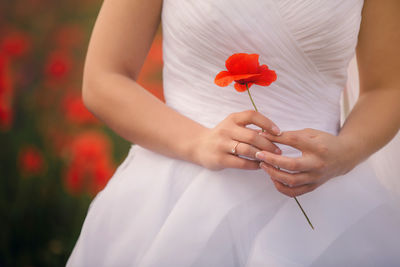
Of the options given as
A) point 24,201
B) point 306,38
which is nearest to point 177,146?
point 306,38

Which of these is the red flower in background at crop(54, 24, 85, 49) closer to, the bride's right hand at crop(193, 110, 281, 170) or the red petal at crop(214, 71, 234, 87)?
the bride's right hand at crop(193, 110, 281, 170)

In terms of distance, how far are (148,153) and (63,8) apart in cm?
127

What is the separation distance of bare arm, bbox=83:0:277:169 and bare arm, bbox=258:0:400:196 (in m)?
0.19

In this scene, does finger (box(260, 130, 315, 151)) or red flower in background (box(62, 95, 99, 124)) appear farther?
red flower in background (box(62, 95, 99, 124))

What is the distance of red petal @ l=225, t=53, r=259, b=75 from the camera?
0.61m

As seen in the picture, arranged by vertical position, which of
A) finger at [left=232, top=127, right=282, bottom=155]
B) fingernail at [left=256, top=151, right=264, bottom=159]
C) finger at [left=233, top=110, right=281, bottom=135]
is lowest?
fingernail at [left=256, top=151, right=264, bottom=159]

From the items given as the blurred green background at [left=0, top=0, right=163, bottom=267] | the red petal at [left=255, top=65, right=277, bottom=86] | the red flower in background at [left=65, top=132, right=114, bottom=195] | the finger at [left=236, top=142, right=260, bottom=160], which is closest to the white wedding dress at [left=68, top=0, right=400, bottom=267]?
the finger at [left=236, top=142, right=260, bottom=160]

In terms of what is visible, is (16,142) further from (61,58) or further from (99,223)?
(99,223)

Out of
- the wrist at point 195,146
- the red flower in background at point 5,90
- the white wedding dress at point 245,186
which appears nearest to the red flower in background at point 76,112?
the red flower in background at point 5,90

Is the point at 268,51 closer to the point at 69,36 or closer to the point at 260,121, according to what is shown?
the point at 260,121

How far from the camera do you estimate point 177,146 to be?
2.71 ft

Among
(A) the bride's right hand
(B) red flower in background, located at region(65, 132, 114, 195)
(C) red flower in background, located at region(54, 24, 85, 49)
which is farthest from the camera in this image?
(C) red flower in background, located at region(54, 24, 85, 49)

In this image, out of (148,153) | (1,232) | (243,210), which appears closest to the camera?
(243,210)

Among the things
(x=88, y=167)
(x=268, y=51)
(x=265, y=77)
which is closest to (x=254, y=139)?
(x=265, y=77)
